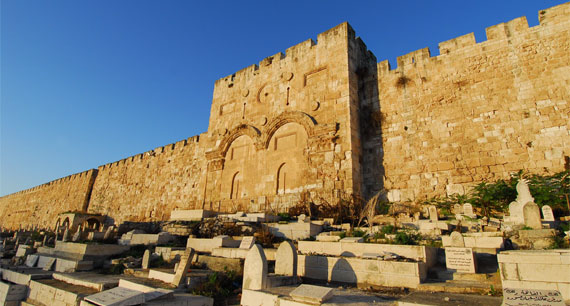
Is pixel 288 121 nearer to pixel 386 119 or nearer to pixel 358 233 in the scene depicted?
pixel 386 119

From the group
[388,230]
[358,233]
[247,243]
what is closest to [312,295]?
[247,243]

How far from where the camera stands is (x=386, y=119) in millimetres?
11703

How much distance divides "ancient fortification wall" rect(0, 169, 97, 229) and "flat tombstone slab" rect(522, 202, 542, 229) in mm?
29985

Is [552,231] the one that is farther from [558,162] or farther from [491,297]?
[558,162]

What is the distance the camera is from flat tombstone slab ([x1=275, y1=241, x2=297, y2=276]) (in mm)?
5051

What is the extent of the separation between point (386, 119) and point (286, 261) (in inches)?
324

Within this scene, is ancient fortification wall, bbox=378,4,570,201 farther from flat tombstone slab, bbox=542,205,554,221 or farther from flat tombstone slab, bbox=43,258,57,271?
flat tombstone slab, bbox=43,258,57,271

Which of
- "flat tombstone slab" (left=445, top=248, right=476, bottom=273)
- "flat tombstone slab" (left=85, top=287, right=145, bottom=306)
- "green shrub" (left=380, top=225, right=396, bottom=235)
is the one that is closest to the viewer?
"flat tombstone slab" (left=85, top=287, right=145, bottom=306)

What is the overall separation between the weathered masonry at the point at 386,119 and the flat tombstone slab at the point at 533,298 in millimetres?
7499

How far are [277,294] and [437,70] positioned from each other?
33.9ft

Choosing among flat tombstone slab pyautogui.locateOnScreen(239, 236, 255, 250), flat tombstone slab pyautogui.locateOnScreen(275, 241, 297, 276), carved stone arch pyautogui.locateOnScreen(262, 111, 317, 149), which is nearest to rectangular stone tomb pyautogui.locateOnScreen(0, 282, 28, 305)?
flat tombstone slab pyautogui.locateOnScreen(239, 236, 255, 250)

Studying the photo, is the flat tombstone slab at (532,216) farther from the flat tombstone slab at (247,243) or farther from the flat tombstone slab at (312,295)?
the flat tombstone slab at (247,243)

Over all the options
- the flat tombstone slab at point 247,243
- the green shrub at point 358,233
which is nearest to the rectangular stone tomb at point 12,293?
the flat tombstone slab at point 247,243

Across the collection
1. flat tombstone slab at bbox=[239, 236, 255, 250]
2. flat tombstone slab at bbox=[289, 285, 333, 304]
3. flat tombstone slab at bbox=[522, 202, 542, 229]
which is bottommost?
flat tombstone slab at bbox=[289, 285, 333, 304]
